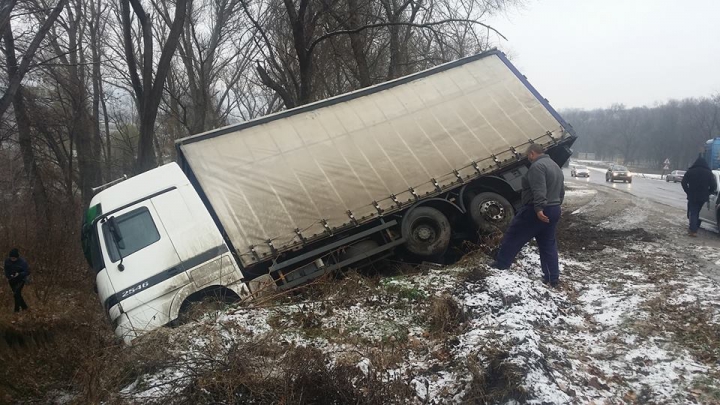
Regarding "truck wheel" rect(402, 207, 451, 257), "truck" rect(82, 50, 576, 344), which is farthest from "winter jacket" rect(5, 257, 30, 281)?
"truck wheel" rect(402, 207, 451, 257)

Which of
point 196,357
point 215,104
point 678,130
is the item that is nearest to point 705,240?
point 196,357

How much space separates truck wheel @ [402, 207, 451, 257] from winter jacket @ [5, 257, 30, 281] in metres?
6.71

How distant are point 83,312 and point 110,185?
236 centimetres

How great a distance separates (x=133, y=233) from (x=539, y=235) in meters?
5.42

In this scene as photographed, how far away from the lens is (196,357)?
451 centimetres

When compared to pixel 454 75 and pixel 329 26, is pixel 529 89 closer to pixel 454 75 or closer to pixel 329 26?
pixel 454 75

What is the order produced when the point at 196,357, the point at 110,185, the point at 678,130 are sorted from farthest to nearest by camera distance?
the point at 678,130 → the point at 110,185 → the point at 196,357

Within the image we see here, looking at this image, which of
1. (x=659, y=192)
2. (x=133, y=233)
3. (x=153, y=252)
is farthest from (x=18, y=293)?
(x=659, y=192)

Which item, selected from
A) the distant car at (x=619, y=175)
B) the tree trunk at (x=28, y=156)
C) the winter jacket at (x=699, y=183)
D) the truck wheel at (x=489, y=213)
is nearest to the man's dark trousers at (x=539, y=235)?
the truck wheel at (x=489, y=213)

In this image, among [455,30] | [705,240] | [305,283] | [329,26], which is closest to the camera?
[305,283]

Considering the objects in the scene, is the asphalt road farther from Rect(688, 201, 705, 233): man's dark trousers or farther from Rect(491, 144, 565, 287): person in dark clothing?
Rect(491, 144, 565, 287): person in dark clothing

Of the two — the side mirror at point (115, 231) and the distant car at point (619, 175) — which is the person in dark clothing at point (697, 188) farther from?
the distant car at point (619, 175)

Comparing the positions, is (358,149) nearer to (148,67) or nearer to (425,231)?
(425,231)

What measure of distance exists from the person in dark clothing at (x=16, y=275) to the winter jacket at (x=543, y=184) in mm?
8468
